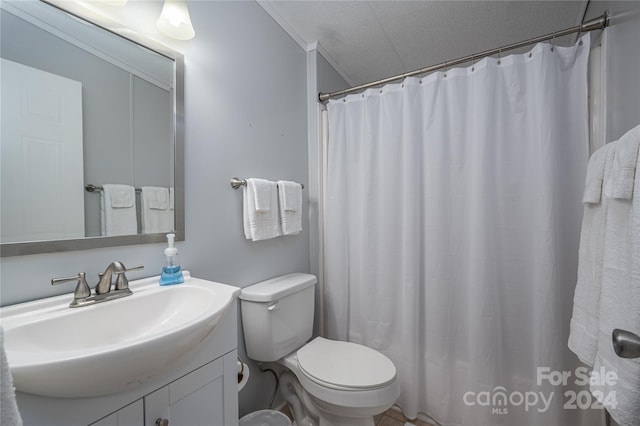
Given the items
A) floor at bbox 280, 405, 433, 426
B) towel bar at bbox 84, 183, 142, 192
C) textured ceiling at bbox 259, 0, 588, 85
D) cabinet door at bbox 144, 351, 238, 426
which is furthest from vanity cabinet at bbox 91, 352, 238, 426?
textured ceiling at bbox 259, 0, 588, 85

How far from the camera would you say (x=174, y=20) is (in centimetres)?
98

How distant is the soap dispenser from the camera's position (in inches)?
37.1

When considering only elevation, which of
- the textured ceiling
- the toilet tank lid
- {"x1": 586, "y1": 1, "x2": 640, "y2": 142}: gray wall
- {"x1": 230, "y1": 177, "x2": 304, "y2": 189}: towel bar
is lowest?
the toilet tank lid

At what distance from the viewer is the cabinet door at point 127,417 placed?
58cm

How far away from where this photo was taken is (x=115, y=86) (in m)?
0.92

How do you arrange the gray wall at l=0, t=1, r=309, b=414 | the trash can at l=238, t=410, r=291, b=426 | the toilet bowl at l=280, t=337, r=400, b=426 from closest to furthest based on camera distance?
the gray wall at l=0, t=1, r=309, b=414 < the toilet bowl at l=280, t=337, r=400, b=426 < the trash can at l=238, t=410, r=291, b=426

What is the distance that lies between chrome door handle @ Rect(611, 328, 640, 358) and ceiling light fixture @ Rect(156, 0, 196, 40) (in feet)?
4.98

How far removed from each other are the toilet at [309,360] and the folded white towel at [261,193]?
41cm

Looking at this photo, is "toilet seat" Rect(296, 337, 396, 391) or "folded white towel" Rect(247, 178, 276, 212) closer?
"toilet seat" Rect(296, 337, 396, 391)

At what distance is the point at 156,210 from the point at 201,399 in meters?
0.65

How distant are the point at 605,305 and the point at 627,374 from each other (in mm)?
187

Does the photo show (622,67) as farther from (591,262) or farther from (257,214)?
(257,214)

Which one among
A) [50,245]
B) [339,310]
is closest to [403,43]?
[339,310]

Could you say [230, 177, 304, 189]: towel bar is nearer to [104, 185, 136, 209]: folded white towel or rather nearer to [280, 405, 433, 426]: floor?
[104, 185, 136, 209]: folded white towel
